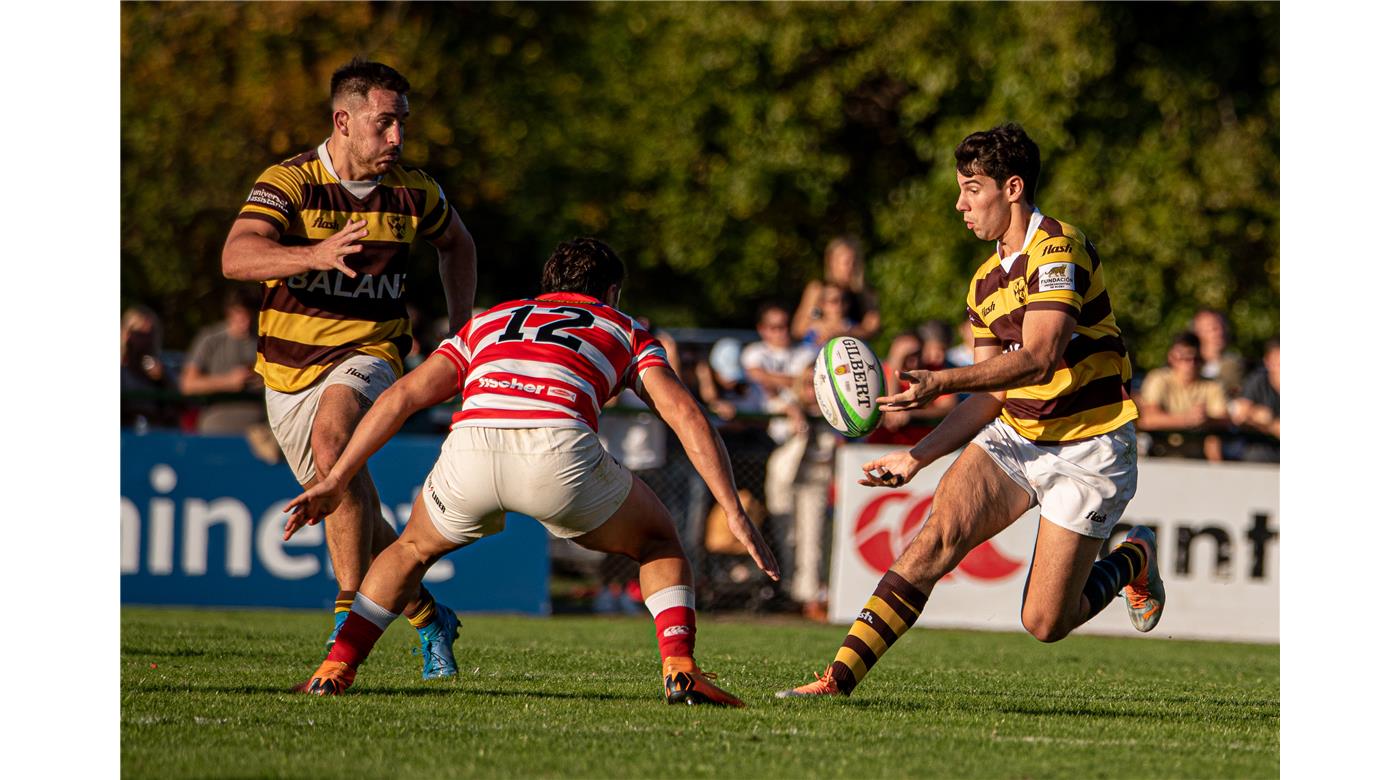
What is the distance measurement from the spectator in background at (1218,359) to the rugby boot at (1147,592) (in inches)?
237

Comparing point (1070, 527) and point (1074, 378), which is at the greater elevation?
point (1074, 378)

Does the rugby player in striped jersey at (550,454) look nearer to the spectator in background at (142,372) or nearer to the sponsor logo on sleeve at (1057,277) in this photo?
the sponsor logo on sleeve at (1057,277)

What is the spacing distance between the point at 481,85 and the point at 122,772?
71.0ft

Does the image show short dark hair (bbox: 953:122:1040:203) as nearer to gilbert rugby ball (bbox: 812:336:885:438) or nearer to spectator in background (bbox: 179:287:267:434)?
gilbert rugby ball (bbox: 812:336:885:438)

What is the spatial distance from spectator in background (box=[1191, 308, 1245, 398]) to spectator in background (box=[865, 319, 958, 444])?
2.12 metres

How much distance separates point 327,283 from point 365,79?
2.87 feet

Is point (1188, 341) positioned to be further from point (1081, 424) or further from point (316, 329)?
point (316, 329)

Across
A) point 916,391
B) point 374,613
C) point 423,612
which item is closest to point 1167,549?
point 423,612

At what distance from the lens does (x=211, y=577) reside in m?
12.2

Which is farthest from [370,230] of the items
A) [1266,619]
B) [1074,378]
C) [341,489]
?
[1266,619]

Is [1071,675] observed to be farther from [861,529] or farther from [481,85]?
[481,85]

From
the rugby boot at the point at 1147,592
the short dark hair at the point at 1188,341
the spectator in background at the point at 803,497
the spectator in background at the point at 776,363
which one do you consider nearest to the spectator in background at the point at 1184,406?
the short dark hair at the point at 1188,341

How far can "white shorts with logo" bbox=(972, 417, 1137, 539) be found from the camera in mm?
6695

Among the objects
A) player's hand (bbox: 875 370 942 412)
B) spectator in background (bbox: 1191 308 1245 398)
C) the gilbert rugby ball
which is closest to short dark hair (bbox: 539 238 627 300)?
the gilbert rugby ball
